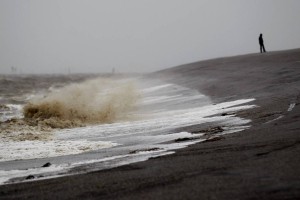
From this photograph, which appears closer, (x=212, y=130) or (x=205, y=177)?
(x=205, y=177)

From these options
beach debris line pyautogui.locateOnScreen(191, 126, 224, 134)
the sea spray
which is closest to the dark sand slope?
beach debris line pyautogui.locateOnScreen(191, 126, 224, 134)

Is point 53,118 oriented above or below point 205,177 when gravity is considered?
above

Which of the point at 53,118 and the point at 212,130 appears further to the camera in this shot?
the point at 53,118

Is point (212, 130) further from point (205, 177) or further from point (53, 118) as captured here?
point (53, 118)

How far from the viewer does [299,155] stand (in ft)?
17.1

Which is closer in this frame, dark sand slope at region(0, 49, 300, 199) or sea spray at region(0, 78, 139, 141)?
dark sand slope at region(0, 49, 300, 199)

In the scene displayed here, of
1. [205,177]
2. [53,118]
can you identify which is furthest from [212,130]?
[53,118]

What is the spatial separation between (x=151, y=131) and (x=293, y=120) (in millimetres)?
3548

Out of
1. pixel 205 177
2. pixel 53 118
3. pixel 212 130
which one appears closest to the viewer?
pixel 205 177

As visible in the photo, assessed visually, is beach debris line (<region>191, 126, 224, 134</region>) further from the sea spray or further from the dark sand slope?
the sea spray

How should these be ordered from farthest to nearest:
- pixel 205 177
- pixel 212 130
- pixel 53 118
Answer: pixel 53 118, pixel 212 130, pixel 205 177

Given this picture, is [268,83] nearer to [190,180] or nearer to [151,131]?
[151,131]

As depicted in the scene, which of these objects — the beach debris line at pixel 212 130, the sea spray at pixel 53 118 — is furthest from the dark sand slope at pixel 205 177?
the sea spray at pixel 53 118

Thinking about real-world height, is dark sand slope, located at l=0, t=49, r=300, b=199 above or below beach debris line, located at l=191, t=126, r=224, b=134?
above
